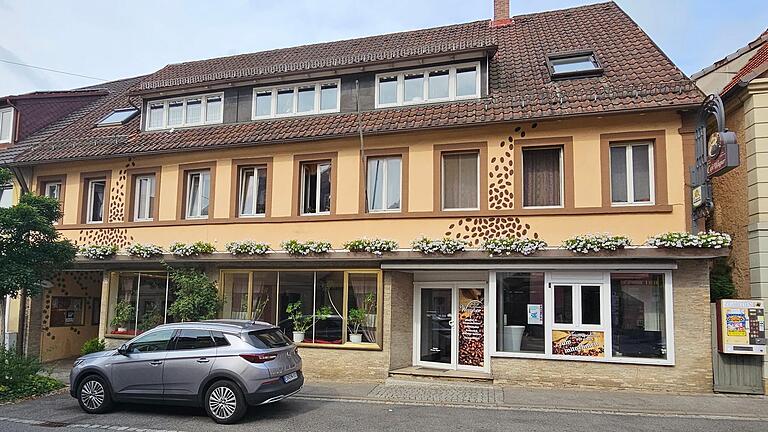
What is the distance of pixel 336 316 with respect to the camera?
14.6 metres

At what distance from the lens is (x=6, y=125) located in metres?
19.8

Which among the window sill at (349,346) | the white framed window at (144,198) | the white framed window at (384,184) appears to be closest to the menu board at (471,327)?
the window sill at (349,346)

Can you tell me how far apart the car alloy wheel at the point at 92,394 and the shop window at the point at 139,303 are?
18.1 feet

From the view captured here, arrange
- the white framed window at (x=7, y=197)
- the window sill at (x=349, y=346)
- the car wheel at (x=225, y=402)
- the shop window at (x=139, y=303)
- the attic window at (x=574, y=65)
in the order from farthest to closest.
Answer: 1. the white framed window at (x=7, y=197)
2. the shop window at (x=139, y=303)
3. the attic window at (x=574, y=65)
4. the window sill at (x=349, y=346)
5. the car wheel at (x=225, y=402)

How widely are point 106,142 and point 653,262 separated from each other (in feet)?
47.9

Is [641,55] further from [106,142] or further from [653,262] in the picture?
[106,142]

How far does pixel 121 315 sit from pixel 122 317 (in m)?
0.07

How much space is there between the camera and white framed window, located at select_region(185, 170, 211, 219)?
1620cm

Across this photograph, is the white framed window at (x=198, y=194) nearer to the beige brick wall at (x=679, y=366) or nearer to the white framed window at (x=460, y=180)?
the white framed window at (x=460, y=180)

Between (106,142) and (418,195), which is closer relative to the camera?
(418,195)

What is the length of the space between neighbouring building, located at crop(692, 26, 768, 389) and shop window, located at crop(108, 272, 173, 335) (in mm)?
13604

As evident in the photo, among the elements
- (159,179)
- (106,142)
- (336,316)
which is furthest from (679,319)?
(106,142)

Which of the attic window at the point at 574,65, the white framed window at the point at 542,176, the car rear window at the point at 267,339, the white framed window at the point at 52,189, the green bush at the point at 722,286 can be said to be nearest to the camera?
the car rear window at the point at 267,339

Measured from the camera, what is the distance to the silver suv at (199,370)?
9711mm
